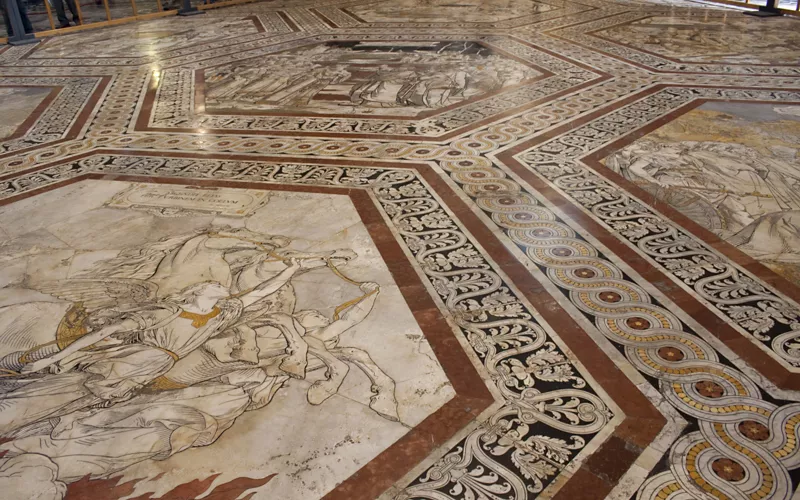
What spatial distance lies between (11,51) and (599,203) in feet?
21.9

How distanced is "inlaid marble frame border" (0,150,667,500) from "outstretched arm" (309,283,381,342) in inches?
5.6

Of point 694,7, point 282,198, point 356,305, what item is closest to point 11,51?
point 282,198

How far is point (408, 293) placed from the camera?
210 centimetres

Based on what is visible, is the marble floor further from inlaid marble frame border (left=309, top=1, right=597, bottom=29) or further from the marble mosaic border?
inlaid marble frame border (left=309, top=1, right=597, bottom=29)

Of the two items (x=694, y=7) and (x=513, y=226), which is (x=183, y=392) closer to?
(x=513, y=226)

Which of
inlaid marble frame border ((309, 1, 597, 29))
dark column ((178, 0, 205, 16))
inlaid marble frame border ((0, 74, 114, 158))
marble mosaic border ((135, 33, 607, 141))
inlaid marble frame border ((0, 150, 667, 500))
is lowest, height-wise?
inlaid marble frame border ((0, 150, 667, 500))

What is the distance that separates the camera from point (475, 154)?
330 centimetres

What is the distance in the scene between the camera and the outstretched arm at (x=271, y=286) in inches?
81.9

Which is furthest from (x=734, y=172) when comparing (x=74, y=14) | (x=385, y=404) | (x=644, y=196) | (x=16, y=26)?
(x=74, y=14)

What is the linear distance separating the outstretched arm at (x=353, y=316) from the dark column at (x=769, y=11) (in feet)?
22.2

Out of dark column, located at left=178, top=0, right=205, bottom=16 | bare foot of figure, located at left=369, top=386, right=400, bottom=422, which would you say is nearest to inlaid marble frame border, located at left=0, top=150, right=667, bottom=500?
bare foot of figure, located at left=369, top=386, right=400, bottom=422

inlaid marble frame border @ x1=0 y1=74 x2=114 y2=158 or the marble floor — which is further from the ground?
inlaid marble frame border @ x1=0 y1=74 x2=114 y2=158

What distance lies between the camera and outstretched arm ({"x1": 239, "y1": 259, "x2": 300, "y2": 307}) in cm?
208

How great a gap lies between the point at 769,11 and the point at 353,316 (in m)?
7.06
